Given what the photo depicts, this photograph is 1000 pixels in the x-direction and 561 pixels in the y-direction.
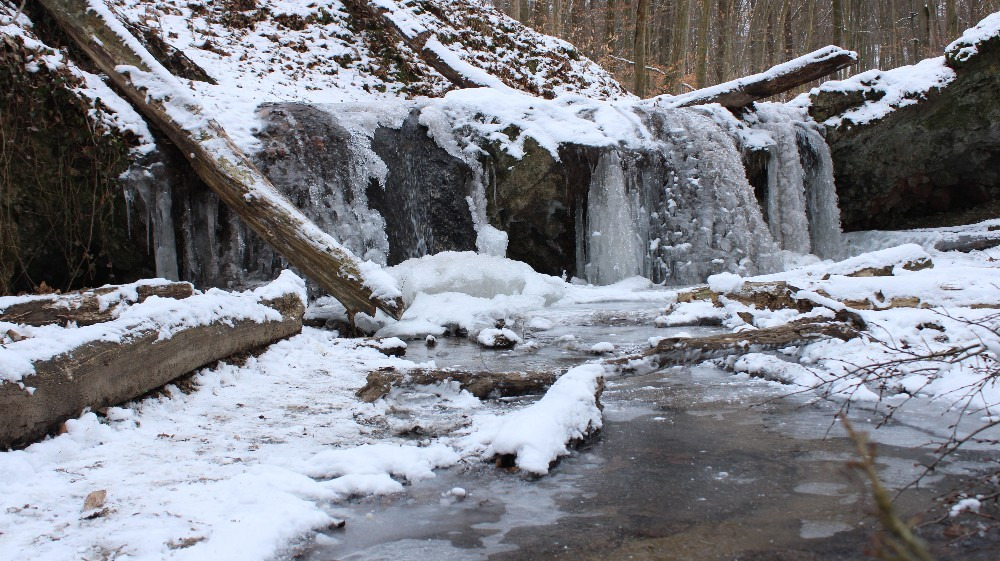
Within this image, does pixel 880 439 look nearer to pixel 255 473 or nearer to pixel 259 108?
pixel 255 473

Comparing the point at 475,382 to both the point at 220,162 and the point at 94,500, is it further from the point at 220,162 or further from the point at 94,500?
the point at 220,162

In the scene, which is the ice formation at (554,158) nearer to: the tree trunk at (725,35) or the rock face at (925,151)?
the rock face at (925,151)

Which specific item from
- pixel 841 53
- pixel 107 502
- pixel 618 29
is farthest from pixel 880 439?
pixel 618 29

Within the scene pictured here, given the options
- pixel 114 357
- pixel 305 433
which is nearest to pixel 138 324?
pixel 114 357

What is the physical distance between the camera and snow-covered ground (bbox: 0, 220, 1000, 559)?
200cm

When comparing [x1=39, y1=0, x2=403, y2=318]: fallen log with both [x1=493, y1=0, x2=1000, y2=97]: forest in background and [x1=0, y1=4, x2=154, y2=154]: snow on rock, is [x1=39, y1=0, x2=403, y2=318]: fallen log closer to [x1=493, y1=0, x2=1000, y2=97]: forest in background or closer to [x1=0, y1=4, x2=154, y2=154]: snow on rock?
[x1=0, y1=4, x2=154, y2=154]: snow on rock

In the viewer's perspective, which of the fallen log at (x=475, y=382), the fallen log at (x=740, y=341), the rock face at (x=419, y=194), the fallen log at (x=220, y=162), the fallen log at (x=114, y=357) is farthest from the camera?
the rock face at (x=419, y=194)

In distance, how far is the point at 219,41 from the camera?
11.5 meters

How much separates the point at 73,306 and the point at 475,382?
211 centimetres

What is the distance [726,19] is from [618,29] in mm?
7906

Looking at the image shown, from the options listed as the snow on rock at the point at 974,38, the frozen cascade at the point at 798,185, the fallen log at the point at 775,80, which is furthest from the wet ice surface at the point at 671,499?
→ the snow on rock at the point at 974,38

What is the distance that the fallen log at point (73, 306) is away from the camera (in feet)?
10.4

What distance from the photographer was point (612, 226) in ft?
31.8

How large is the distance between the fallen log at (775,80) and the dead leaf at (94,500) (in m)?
10.2
